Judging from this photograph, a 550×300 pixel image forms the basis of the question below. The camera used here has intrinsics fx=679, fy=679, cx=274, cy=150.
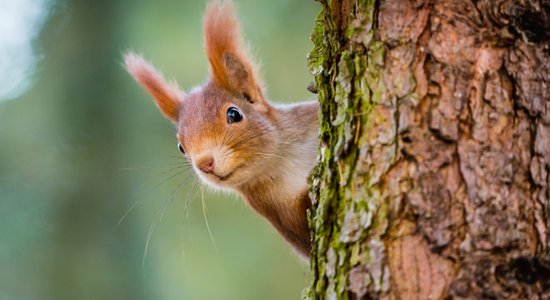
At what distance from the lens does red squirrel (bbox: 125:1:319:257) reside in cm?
214

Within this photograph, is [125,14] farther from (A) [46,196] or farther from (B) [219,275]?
(B) [219,275]

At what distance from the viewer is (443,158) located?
1.15 meters

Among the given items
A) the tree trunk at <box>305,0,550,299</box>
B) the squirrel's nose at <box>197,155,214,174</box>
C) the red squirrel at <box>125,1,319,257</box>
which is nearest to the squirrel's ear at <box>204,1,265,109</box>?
the red squirrel at <box>125,1,319,257</box>

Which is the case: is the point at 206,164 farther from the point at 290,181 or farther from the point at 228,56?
the point at 228,56

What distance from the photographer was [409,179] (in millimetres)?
1159

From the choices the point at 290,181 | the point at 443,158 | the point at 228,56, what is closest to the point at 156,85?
the point at 228,56

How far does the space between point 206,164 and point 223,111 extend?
0.24 m

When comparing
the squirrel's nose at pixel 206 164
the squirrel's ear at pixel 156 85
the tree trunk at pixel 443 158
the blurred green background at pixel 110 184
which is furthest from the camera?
the blurred green background at pixel 110 184

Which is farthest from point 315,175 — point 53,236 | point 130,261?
point 53,236

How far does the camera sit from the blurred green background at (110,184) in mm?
2988

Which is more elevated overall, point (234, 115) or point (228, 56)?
point (228, 56)

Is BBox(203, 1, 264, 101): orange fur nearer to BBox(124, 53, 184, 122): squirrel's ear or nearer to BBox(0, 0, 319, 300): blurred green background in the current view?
BBox(124, 53, 184, 122): squirrel's ear

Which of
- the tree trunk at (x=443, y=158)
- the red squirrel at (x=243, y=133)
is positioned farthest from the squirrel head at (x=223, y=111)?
the tree trunk at (x=443, y=158)

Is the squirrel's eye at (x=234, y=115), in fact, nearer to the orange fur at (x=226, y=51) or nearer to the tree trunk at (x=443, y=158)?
the orange fur at (x=226, y=51)
